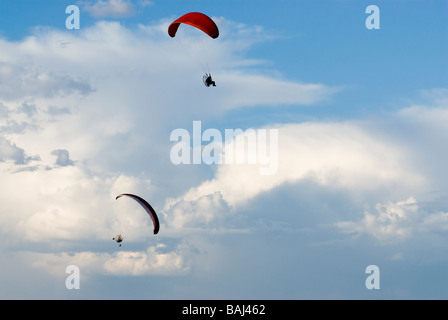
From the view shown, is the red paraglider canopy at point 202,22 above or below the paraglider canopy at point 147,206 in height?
above

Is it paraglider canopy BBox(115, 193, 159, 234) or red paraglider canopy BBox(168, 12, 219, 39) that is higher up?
red paraglider canopy BBox(168, 12, 219, 39)

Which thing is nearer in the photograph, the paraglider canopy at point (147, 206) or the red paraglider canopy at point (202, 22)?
the red paraglider canopy at point (202, 22)

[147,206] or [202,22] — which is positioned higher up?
[202,22]

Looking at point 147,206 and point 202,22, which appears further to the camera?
point 147,206

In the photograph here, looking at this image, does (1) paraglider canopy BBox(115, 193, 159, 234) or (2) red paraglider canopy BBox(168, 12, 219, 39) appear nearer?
(2) red paraglider canopy BBox(168, 12, 219, 39)

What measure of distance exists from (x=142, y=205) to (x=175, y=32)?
71.5 ft
